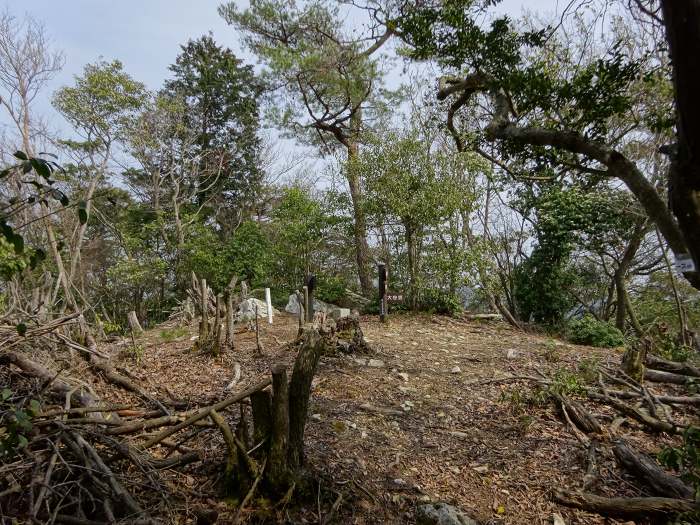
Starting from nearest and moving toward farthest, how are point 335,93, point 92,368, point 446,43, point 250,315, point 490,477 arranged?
point 490,477 → point 446,43 → point 92,368 → point 250,315 → point 335,93

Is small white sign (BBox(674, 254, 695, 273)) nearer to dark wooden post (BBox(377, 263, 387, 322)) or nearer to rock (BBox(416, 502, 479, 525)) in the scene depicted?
rock (BBox(416, 502, 479, 525))

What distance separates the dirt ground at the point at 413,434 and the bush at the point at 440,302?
327 centimetres

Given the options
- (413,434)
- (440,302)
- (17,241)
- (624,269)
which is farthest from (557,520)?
(624,269)

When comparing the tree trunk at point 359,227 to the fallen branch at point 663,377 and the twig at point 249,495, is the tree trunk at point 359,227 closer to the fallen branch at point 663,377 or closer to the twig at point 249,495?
the fallen branch at point 663,377

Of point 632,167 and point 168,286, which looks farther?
point 168,286

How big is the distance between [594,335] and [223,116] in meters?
16.4

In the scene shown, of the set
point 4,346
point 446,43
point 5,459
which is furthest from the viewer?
point 446,43

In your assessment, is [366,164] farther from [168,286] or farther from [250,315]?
[168,286]

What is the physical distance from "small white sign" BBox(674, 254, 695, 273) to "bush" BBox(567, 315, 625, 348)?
606 centimetres

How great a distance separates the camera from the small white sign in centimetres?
174

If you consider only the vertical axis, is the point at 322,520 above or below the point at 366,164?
below

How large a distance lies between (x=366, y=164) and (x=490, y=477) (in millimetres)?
7734

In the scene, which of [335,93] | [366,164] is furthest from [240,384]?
[335,93]

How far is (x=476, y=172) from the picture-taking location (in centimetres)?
942
